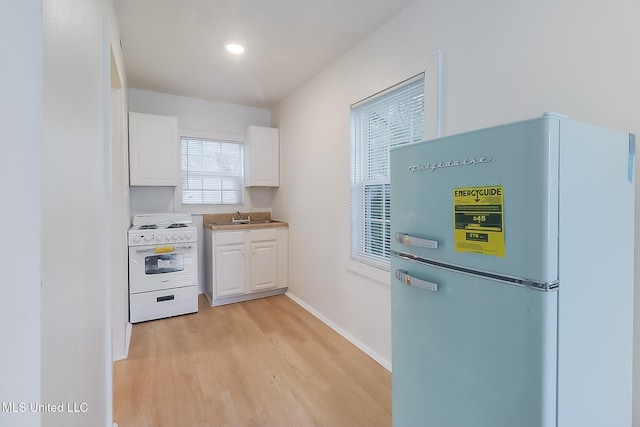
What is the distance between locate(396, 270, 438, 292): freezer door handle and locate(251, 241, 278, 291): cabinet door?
2.69 m

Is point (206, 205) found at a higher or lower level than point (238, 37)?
lower

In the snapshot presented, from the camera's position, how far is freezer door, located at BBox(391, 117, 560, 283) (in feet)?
2.69

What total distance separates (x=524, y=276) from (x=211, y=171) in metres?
3.92

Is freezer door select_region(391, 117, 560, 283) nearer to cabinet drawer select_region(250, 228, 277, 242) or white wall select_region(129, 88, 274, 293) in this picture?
cabinet drawer select_region(250, 228, 277, 242)

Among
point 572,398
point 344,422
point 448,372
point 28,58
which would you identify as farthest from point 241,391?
point 28,58

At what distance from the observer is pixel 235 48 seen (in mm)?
2596

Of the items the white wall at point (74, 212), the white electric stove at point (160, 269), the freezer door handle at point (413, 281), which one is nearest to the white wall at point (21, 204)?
the white wall at point (74, 212)

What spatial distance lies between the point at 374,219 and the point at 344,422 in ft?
4.64

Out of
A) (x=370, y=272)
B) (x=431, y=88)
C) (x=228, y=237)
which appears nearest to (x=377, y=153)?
(x=431, y=88)

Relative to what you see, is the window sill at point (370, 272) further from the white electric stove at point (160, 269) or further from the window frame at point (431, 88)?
the white electric stove at point (160, 269)

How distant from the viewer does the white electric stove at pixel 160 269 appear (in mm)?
3059

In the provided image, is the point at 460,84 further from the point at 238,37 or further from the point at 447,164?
the point at 238,37

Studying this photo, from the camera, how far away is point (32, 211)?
1.85ft

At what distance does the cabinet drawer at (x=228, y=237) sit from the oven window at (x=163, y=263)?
17.4 inches
